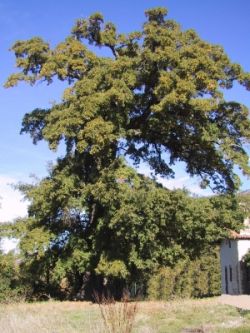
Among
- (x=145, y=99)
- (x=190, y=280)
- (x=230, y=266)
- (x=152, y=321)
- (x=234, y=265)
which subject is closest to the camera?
(x=152, y=321)

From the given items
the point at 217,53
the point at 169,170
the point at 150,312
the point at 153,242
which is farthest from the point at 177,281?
the point at 150,312

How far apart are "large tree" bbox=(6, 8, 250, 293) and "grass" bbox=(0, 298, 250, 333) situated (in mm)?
4763

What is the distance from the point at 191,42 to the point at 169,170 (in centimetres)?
793

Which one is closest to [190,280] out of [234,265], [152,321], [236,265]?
[234,265]

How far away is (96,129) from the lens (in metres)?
24.3

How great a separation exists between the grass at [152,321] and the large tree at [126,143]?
4.76 metres

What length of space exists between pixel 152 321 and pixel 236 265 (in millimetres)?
27076

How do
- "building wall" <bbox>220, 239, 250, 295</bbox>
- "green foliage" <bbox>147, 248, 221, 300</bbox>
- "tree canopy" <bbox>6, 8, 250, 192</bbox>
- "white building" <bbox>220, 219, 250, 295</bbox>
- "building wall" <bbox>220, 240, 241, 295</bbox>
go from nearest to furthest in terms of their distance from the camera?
"tree canopy" <bbox>6, 8, 250, 192</bbox>, "white building" <bbox>220, 219, 250, 295</bbox>, "building wall" <bbox>220, 239, 250, 295</bbox>, "building wall" <bbox>220, 240, 241, 295</bbox>, "green foliage" <bbox>147, 248, 221, 300</bbox>

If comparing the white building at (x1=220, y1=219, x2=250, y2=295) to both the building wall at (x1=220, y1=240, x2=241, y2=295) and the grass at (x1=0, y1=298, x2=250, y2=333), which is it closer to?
the building wall at (x1=220, y1=240, x2=241, y2=295)

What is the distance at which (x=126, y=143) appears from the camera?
96.4 feet

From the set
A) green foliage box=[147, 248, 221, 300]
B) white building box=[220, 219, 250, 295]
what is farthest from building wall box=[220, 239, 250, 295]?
green foliage box=[147, 248, 221, 300]

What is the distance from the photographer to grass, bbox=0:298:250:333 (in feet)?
38.1

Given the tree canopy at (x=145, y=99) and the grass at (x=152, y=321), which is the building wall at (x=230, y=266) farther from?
the grass at (x=152, y=321)

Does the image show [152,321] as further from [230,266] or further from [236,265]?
[230,266]
